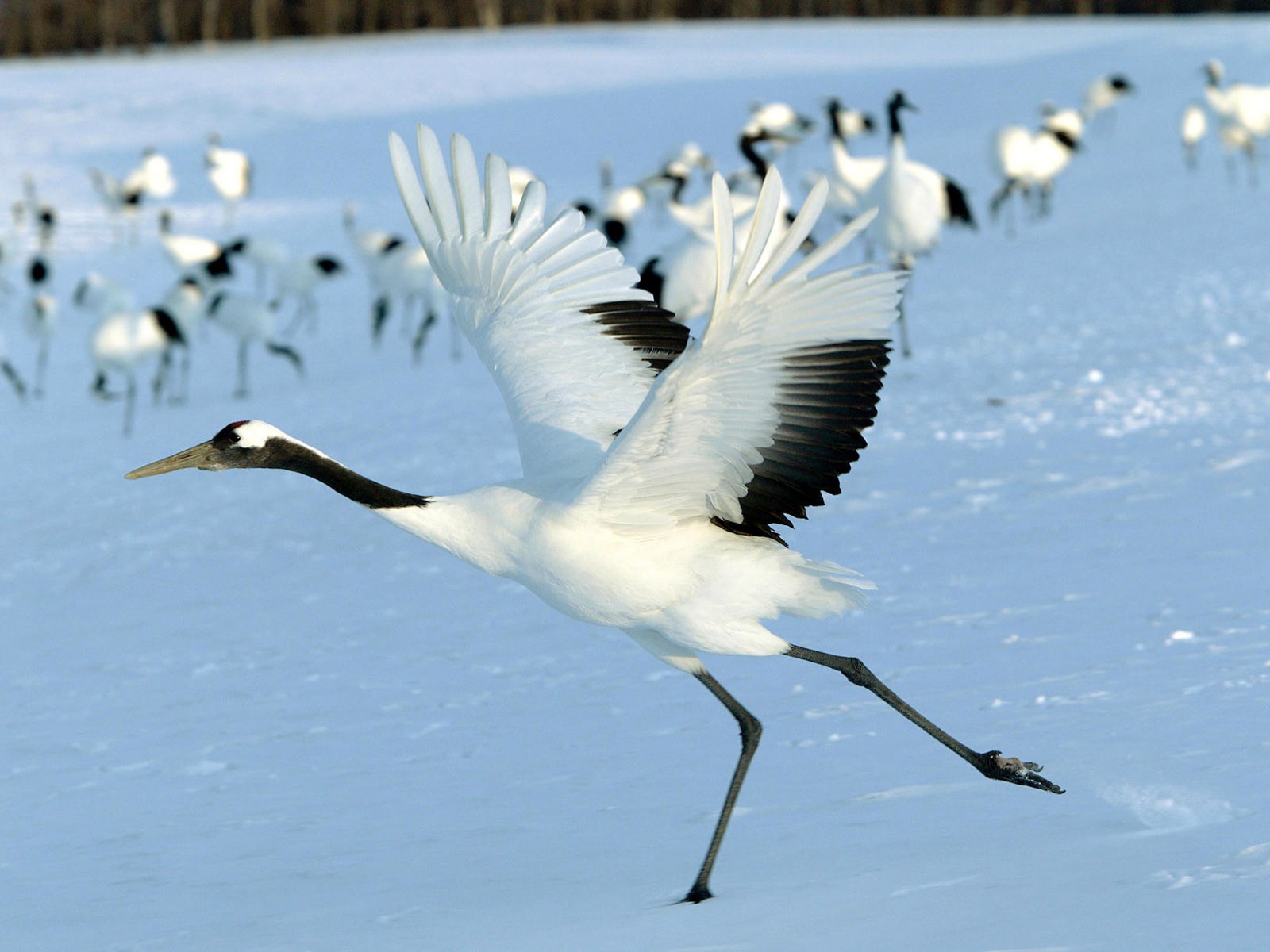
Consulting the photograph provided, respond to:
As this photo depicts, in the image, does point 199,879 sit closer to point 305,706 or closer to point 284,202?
point 305,706

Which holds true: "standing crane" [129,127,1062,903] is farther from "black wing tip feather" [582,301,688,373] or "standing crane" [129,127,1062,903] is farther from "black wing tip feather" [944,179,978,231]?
"black wing tip feather" [944,179,978,231]

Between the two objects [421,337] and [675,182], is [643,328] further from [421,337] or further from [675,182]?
[675,182]

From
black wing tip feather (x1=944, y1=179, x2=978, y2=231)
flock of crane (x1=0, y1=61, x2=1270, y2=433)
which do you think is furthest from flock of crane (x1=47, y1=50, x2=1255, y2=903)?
black wing tip feather (x1=944, y1=179, x2=978, y2=231)

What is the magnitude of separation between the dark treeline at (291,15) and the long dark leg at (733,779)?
36.0 meters

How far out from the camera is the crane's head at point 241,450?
12.3ft

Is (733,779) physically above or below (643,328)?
below

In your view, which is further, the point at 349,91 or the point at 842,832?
the point at 349,91

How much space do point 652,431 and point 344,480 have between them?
838 mm

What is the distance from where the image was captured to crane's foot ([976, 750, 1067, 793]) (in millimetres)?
3672

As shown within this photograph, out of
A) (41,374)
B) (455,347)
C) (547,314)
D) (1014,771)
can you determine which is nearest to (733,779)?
(1014,771)

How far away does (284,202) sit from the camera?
877 inches

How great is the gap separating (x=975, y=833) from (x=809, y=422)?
1001mm

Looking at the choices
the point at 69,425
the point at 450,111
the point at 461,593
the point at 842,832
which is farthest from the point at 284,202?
the point at 842,832

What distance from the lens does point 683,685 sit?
5.20 metres
